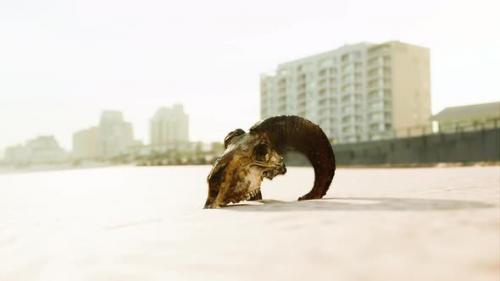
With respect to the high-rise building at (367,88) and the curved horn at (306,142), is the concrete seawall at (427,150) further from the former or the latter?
the high-rise building at (367,88)

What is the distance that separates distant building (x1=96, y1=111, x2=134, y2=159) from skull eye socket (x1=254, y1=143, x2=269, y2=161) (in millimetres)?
166362

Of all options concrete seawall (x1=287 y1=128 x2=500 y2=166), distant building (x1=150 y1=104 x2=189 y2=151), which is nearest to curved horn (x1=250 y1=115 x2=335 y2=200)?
concrete seawall (x1=287 y1=128 x2=500 y2=166)

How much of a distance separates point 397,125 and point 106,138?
12291 cm

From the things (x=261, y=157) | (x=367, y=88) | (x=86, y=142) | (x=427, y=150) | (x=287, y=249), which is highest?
(x=367, y=88)

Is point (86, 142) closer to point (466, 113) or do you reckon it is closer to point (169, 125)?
point (169, 125)

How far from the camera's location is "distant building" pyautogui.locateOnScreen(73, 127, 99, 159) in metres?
172

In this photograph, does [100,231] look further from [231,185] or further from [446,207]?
[446,207]

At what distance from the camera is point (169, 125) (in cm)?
15488

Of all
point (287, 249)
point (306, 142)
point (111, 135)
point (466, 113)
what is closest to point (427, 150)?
point (466, 113)

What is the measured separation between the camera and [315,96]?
285ft

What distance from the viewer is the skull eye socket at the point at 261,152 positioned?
5.42 meters

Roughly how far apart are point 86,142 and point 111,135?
48.2 feet

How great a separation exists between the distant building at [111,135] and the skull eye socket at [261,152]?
546 ft

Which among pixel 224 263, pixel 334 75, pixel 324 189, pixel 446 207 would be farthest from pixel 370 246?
pixel 334 75
